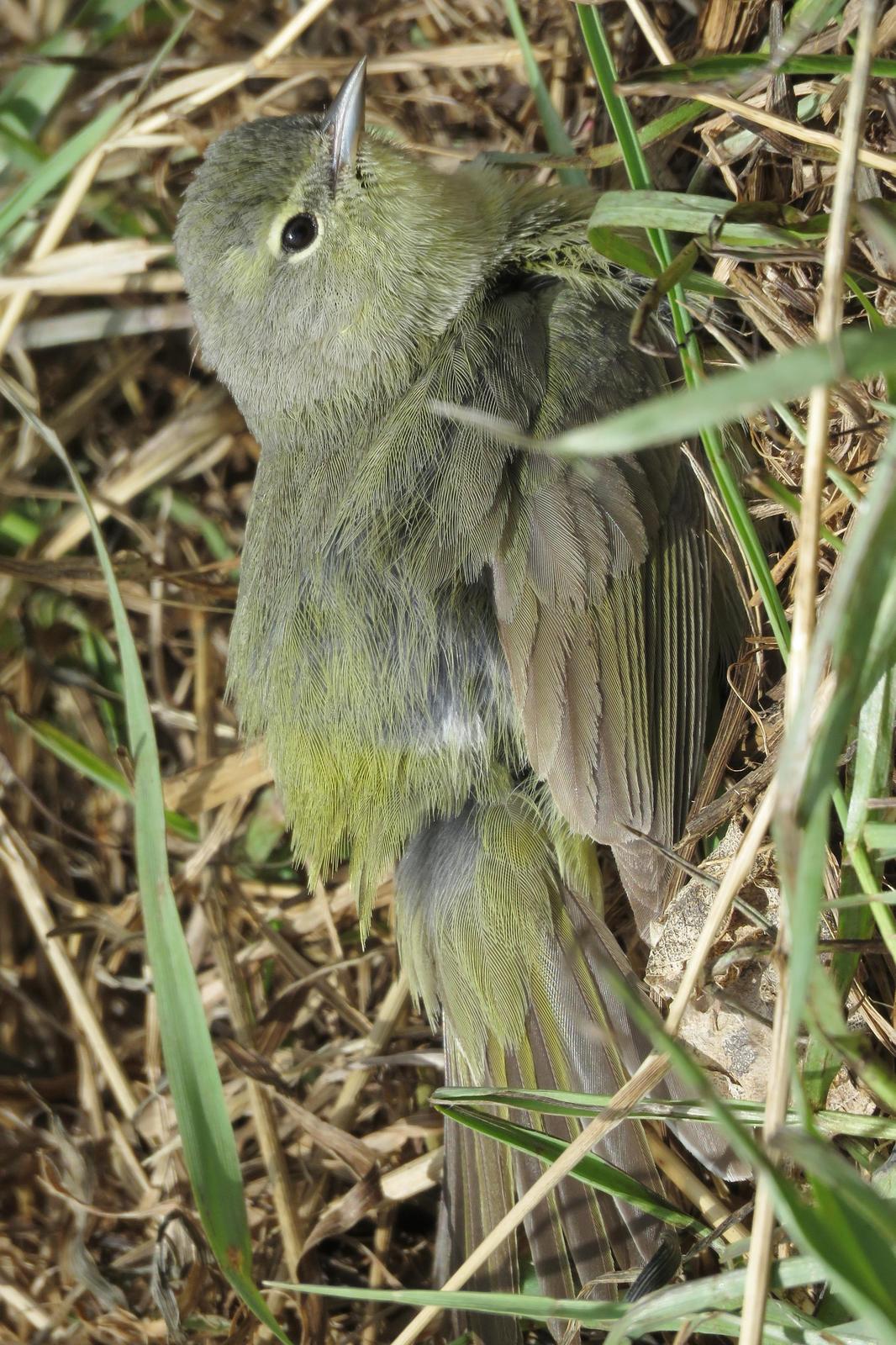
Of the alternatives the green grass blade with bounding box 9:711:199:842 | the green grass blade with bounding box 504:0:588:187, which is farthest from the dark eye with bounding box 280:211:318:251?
the green grass blade with bounding box 9:711:199:842

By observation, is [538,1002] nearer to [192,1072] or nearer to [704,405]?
[192,1072]

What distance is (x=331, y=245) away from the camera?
101 inches

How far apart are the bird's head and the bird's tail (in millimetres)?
986

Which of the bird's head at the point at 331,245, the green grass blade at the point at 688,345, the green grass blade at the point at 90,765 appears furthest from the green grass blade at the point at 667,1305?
the bird's head at the point at 331,245

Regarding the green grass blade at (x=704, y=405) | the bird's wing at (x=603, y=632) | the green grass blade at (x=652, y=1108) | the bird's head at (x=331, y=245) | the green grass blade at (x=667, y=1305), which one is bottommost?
the green grass blade at (x=667, y=1305)

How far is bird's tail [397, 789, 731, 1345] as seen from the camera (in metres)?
2.29

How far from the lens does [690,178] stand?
2.67 m

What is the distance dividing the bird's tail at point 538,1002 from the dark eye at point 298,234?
124 cm

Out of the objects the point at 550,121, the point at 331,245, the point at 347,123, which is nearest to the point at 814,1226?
the point at 331,245

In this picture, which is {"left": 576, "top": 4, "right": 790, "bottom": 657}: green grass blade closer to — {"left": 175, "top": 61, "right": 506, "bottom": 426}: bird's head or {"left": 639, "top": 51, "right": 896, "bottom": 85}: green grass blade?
{"left": 639, "top": 51, "right": 896, "bottom": 85}: green grass blade

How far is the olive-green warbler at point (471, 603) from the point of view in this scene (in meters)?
2.18

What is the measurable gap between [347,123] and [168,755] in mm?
1809

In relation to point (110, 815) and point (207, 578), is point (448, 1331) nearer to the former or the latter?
point (110, 815)

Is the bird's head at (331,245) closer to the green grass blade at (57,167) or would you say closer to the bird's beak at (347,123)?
the bird's beak at (347,123)
